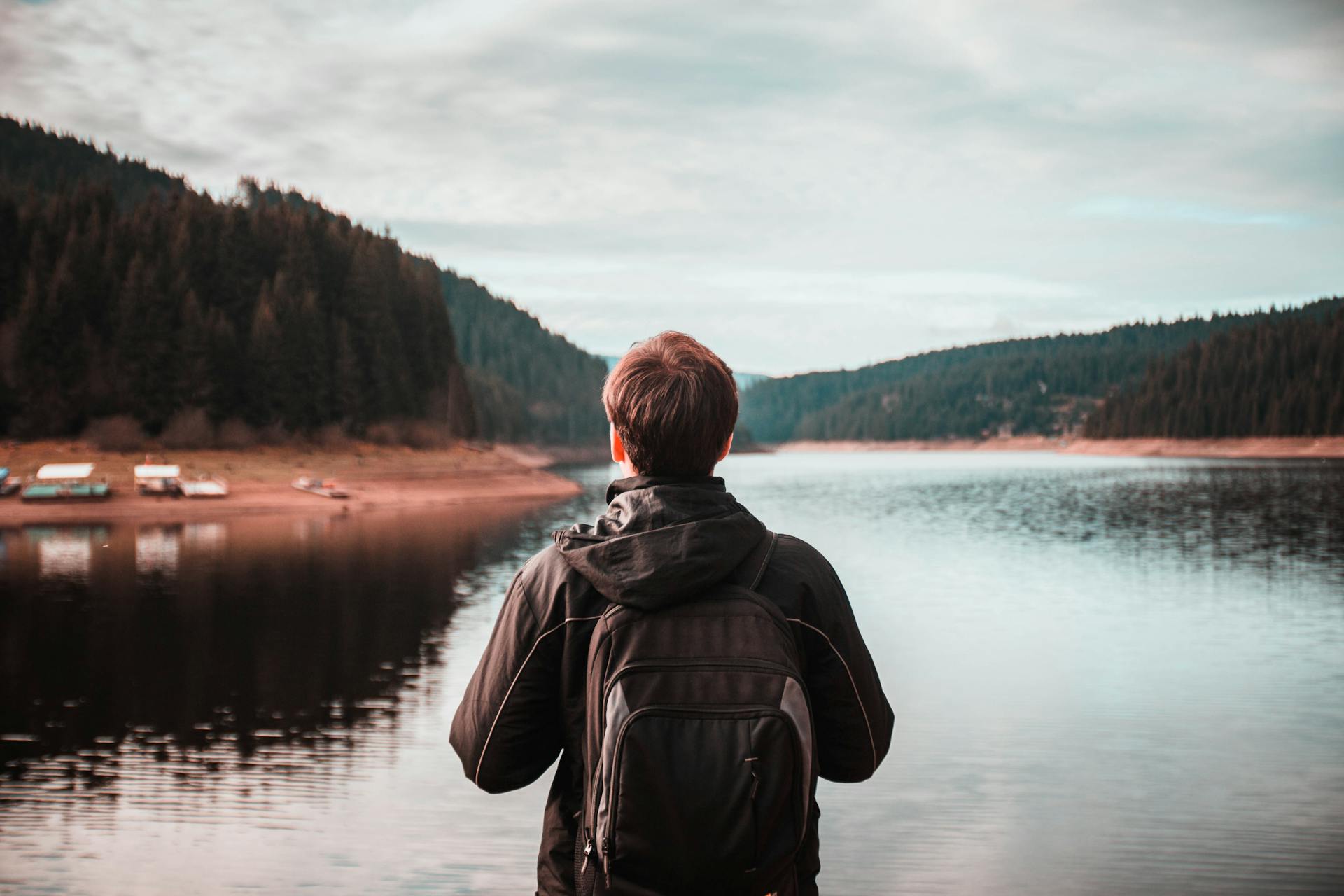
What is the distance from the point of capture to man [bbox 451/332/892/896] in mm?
2459

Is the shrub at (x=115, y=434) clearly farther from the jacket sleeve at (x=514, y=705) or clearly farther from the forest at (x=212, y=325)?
the jacket sleeve at (x=514, y=705)

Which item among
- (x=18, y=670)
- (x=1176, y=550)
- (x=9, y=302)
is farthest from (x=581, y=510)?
(x=9, y=302)

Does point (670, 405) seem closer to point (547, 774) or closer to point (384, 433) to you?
point (547, 774)

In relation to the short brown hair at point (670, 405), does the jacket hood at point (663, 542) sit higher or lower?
lower

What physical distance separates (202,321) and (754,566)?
7683 cm

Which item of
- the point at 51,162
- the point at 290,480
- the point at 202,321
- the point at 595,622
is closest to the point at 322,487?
the point at 290,480

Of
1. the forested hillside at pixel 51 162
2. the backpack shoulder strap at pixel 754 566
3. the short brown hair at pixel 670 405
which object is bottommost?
the backpack shoulder strap at pixel 754 566

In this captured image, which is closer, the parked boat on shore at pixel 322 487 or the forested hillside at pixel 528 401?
the parked boat on shore at pixel 322 487

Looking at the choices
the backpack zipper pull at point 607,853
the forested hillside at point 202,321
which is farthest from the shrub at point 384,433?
the backpack zipper pull at point 607,853

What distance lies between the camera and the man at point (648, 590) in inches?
96.8

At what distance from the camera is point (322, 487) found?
187ft

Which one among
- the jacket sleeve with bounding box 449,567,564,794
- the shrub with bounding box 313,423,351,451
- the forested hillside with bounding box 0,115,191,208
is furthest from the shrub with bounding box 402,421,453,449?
the forested hillside with bounding box 0,115,191,208

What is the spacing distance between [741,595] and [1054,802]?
915 cm

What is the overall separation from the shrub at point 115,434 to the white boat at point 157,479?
10.4 metres
